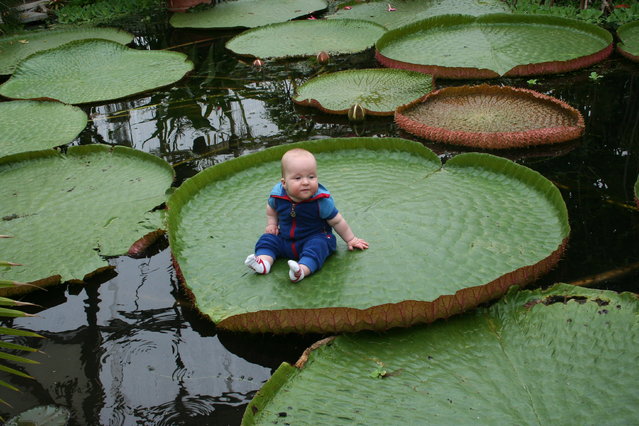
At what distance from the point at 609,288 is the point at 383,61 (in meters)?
3.08

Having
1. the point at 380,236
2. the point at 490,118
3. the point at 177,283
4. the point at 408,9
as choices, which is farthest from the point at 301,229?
the point at 408,9

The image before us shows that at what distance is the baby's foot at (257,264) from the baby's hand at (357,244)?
36 centimetres

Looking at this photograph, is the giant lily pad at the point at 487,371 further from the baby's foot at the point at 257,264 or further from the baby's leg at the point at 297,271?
the baby's foot at the point at 257,264

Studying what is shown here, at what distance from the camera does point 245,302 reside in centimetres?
207

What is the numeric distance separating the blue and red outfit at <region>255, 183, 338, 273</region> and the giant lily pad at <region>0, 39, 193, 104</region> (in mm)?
2970

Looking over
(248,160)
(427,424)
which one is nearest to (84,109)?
(248,160)

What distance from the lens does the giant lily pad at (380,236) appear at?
1988 mm

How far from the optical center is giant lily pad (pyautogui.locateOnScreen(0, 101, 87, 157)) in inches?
149

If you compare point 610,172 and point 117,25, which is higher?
point 117,25

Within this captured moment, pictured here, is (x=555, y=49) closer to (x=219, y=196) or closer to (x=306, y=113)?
(x=306, y=113)

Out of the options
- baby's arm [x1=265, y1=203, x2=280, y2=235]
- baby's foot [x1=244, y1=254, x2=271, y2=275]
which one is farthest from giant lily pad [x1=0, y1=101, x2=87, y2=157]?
baby's foot [x1=244, y1=254, x2=271, y2=275]

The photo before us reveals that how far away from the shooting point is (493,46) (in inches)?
182

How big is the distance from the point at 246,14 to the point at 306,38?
5.15 ft

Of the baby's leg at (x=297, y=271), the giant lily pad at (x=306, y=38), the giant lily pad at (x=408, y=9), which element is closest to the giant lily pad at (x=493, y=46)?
the giant lily pad at (x=306, y=38)
